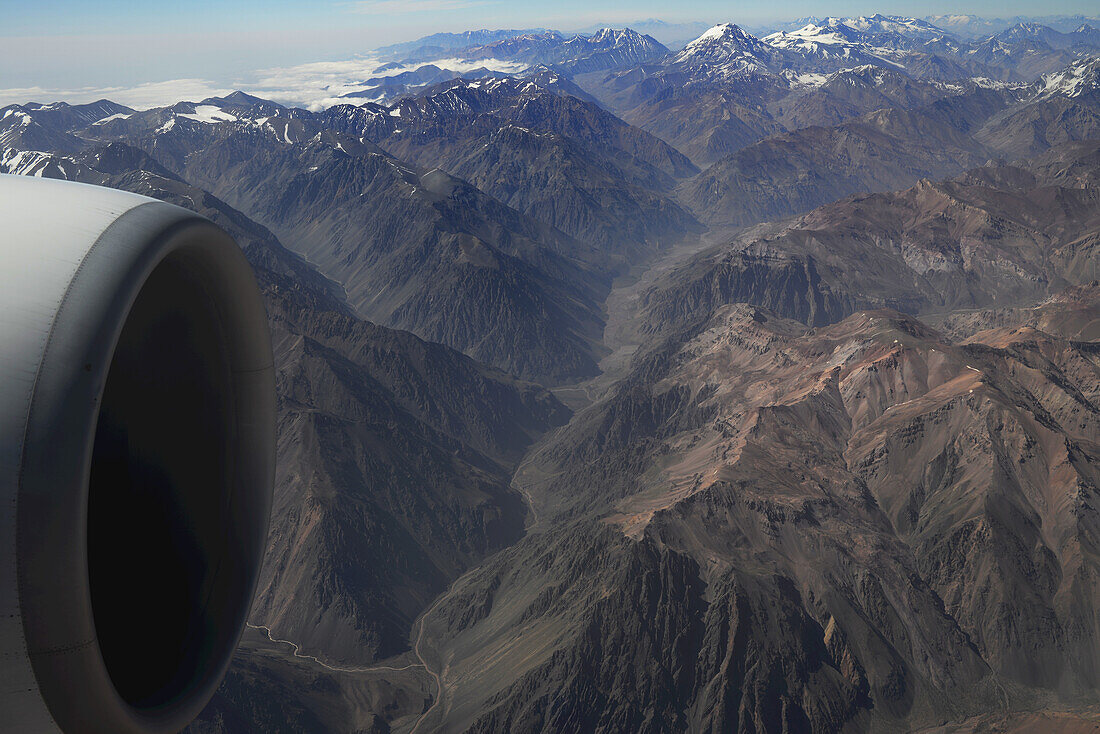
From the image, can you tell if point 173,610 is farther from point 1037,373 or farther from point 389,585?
point 1037,373

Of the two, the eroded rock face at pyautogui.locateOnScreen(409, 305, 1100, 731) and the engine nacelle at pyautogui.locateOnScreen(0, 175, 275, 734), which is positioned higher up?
the engine nacelle at pyautogui.locateOnScreen(0, 175, 275, 734)

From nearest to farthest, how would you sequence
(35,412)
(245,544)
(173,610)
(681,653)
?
1. (35,412)
2. (173,610)
3. (245,544)
4. (681,653)

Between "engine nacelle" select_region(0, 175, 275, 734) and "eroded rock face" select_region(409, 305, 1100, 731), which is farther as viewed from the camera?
"eroded rock face" select_region(409, 305, 1100, 731)

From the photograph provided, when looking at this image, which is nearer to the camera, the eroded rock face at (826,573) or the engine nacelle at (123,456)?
the engine nacelle at (123,456)

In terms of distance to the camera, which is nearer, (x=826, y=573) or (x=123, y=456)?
(x=123, y=456)

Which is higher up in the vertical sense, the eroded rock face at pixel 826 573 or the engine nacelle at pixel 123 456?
the engine nacelle at pixel 123 456

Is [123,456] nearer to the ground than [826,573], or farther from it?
farther from it

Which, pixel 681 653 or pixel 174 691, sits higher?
pixel 174 691

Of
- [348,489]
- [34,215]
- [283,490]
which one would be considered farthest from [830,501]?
[34,215]
